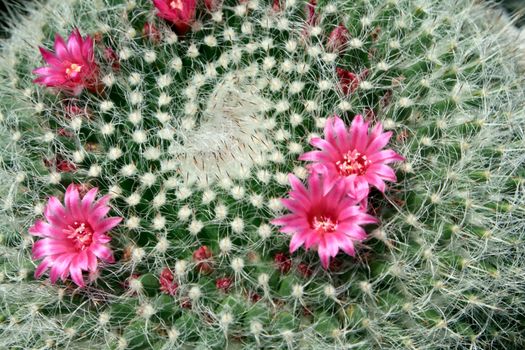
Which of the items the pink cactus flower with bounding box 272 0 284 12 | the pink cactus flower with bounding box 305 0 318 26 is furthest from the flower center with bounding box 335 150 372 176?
the pink cactus flower with bounding box 272 0 284 12

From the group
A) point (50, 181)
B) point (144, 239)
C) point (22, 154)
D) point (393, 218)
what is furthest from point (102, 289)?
point (393, 218)

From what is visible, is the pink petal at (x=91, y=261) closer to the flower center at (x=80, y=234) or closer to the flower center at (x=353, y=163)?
the flower center at (x=80, y=234)

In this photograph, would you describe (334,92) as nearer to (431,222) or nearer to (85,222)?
(431,222)

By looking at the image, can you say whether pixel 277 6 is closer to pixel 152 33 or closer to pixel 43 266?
pixel 152 33

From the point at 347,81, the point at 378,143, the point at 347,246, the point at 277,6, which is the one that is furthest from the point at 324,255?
the point at 277,6

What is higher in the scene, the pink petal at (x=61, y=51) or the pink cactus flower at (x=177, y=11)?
the pink cactus flower at (x=177, y=11)

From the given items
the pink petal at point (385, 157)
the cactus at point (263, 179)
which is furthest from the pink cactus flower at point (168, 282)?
the pink petal at point (385, 157)

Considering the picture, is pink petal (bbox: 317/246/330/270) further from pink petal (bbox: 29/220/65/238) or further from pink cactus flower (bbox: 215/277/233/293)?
pink petal (bbox: 29/220/65/238)

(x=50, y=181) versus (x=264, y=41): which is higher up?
(x=264, y=41)
